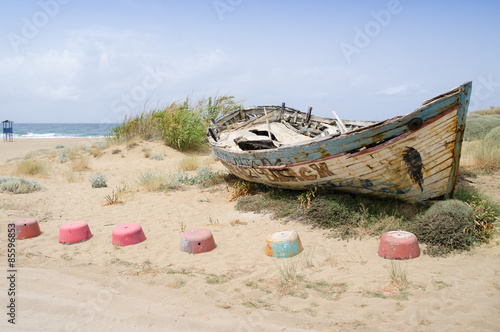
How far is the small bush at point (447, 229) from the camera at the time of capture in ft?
14.9

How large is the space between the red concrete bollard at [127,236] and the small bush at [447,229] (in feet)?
12.9

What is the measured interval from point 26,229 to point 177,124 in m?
9.53

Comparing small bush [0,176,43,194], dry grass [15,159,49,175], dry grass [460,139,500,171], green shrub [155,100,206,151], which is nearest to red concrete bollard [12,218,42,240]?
small bush [0,176,43,194]

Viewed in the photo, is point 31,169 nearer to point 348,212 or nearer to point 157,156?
point 157,156

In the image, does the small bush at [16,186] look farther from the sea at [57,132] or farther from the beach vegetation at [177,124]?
the sea at [57,132]

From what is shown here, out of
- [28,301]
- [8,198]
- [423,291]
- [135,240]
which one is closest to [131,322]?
[28,301]

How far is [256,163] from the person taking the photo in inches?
263

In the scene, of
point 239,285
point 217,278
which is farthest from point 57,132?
point 239,285

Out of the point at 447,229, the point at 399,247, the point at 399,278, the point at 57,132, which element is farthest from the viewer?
the point at 57,132

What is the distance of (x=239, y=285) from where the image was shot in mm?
3951

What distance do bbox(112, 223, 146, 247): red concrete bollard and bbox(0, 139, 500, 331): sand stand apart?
127 millimetres

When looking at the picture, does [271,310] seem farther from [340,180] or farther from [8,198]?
[8,198]

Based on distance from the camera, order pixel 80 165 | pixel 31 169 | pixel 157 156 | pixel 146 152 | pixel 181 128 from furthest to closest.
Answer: pixel 181 128 < pixel 146 152 < pixel 157 156 < pixel 80 165 < pixel 31 169

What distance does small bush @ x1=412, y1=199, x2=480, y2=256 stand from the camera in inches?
179
